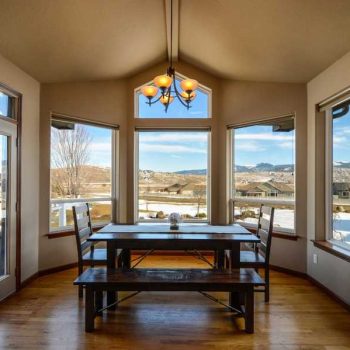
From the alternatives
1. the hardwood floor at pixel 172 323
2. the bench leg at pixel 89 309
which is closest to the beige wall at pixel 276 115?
the hardwood floor at pixel 172 323

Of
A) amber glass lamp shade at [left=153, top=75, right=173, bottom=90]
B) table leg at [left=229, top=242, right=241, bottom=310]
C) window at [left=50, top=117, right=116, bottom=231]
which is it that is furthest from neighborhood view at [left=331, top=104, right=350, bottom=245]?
window at [left=50, top=117, right=116, bottom=231]

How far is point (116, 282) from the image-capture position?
2488 millimetres

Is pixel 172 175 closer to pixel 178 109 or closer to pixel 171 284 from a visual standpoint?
pixel 178 109

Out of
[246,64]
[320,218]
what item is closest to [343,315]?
[320,218]

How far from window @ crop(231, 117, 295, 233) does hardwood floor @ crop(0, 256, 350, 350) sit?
1.21m

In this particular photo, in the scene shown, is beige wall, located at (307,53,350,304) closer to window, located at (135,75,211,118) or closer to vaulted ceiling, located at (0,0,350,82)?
vaulted ceiling, located at (0,0,350,82)

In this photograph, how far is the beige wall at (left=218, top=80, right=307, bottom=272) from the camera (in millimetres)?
3941

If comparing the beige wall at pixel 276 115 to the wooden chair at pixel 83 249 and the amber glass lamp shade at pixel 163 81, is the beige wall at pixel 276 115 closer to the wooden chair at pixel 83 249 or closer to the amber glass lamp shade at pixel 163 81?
the amber glass lamp shade at pixel 163 81

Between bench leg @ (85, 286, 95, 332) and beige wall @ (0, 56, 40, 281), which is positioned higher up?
beige wall @ (0, 56, 40, 281)

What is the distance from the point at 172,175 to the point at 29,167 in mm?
2253

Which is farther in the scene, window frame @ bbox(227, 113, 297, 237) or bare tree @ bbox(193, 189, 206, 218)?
bare tree @ bbox(193, 189, 206, 218)

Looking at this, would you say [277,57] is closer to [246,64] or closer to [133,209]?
[246,64]

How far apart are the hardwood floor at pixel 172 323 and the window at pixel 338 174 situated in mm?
750

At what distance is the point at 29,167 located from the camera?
3.69 meters
